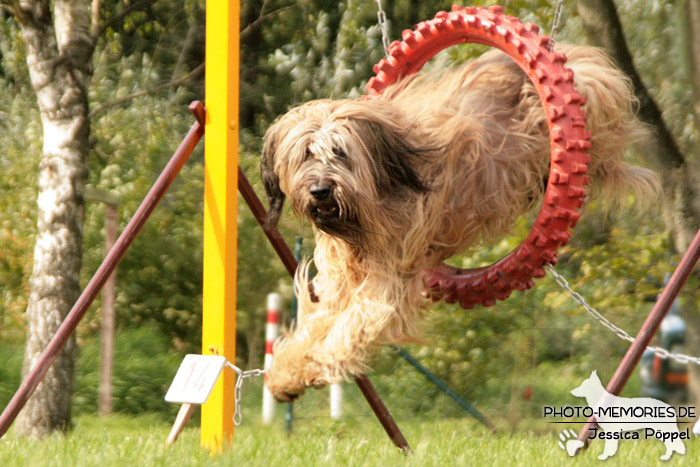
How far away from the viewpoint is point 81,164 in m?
6.27

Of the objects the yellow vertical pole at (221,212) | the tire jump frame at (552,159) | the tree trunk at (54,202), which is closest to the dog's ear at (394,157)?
the tire jump frame at (552,159)

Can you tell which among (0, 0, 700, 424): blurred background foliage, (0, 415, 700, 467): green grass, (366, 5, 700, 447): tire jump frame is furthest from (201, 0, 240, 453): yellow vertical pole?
(0, 0, 700, 424): blurred background foliage

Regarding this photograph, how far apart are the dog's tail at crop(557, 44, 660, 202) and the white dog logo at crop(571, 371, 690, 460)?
0.90 m

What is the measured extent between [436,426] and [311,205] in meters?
4.14

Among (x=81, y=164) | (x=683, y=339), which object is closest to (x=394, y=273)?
(x=81, y=164)

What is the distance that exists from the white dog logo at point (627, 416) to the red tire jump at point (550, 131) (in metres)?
0.61

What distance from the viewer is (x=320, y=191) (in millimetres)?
3459

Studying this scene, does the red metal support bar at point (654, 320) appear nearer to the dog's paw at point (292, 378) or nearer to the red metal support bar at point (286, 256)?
the red metal support bar at point (286, 256)

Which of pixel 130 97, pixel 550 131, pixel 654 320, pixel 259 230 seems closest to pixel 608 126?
pixel 550 131

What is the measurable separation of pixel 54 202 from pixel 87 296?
2278 millimetres

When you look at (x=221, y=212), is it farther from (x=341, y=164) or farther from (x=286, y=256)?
(x=341, y=164)

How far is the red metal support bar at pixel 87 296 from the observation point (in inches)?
160

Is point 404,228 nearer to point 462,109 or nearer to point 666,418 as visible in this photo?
point 462,109

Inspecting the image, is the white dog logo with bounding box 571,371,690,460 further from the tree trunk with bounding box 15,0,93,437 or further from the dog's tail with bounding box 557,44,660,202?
the tree trunk with bounding box 15,0,93,437
